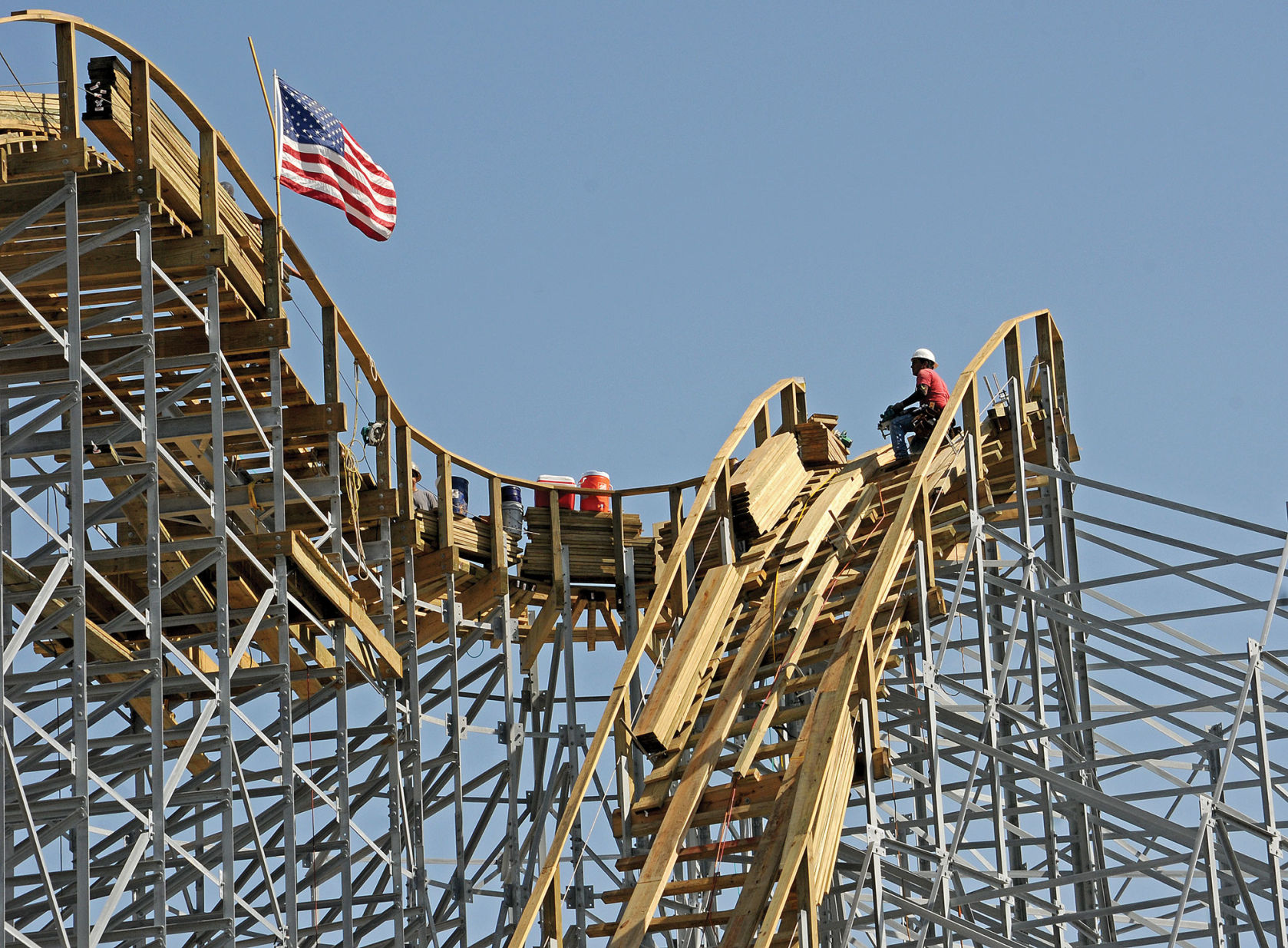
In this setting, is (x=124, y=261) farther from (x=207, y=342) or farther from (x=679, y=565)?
(x=679, y=565)

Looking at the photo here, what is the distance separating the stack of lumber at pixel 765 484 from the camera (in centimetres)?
2256

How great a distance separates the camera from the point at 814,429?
80.4 ft

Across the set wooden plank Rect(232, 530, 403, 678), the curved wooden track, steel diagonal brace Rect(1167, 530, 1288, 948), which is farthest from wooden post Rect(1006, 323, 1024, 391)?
wooden plank Rect(232, 530, 403, 678)

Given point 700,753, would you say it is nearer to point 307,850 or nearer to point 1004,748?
point 1004,748

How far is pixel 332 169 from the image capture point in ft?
71.3

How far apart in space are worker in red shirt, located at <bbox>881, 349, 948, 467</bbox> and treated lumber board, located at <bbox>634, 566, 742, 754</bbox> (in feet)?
11.8

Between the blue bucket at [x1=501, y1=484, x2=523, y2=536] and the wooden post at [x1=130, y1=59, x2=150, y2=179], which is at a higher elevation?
the wooden post at [x1=130, y1=59, x2=150, y2=179]

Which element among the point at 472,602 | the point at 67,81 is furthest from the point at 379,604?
the point at 67,81

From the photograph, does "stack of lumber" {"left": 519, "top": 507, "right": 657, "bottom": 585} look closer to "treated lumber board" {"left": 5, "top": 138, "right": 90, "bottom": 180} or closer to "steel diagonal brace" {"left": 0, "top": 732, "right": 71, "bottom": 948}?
"treated lumber board" {"left": 5, "top": 138, "right": 90, "bottom": 180}

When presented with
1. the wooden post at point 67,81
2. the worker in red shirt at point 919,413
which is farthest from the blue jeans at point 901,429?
the wooden post at point 67,81

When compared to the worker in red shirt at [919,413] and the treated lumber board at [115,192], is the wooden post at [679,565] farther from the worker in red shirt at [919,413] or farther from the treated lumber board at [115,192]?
the treated lumber board at [115,192]

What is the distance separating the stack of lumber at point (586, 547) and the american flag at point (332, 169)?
4.66 m

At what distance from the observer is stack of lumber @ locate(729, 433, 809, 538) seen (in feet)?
74.0

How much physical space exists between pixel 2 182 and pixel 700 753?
24.8ft
